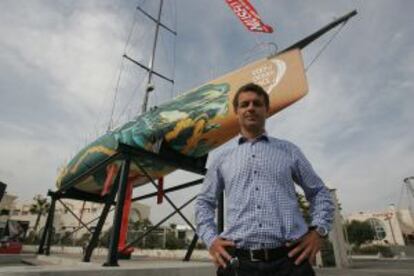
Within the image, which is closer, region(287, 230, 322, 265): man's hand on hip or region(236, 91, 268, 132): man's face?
region(287, 230, 322, 265): man's hand on hip

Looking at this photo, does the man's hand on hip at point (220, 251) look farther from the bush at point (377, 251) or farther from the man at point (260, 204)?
the bush at point (377, 251)

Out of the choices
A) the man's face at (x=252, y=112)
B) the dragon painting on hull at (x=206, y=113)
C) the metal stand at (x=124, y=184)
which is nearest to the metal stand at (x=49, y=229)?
the metal stand at (x=124, y=184)

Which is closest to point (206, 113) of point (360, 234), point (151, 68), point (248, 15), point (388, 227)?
point (248, 15)

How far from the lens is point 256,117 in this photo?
95.1 inches

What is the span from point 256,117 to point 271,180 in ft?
1.64

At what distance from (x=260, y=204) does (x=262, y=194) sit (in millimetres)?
70

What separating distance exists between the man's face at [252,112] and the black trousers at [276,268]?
3.14 ft

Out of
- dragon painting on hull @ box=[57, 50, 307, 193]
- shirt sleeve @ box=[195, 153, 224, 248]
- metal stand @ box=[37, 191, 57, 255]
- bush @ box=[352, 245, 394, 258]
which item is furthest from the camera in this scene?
bush @ box=[352, 245, 394, 258]

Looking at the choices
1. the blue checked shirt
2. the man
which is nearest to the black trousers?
the man

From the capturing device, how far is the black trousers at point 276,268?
186cm

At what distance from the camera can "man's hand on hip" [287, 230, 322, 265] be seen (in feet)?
6.18

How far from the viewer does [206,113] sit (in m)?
7.58

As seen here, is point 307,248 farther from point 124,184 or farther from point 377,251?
point 377,251

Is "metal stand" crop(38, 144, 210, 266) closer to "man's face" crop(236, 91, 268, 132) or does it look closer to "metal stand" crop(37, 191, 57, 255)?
"metal stand" crop(37, 191, 57, 255)
